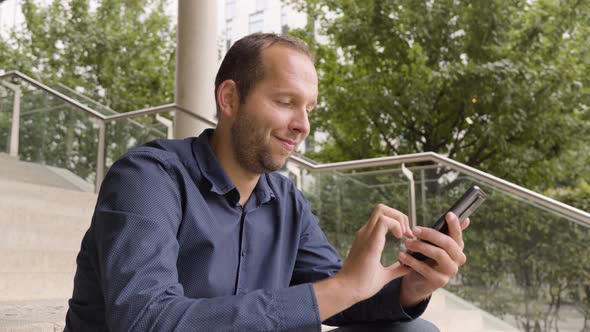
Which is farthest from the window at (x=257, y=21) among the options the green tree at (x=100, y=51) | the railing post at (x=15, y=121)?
the railing post at (x=15, y=121)

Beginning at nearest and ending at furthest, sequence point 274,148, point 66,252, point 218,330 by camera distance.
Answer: point 218,330
point 274,148
point 66,252

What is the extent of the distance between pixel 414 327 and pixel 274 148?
54 cm

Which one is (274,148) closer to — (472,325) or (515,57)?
(472,325)

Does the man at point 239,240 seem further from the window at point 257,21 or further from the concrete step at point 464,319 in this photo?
the window at point 257,21

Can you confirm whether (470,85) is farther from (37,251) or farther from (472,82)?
A: (37,251)

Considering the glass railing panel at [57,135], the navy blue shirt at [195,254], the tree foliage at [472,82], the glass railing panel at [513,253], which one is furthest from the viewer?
the tree foliage at [472,82]

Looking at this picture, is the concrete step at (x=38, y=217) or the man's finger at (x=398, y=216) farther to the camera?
the concrete step at (x=38, y=217)

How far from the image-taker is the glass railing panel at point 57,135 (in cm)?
668

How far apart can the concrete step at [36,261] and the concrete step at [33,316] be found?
0.42m

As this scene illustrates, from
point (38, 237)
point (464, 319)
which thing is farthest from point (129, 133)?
point (464, 319)

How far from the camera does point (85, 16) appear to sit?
A: 15.7m

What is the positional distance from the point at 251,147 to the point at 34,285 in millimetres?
2547

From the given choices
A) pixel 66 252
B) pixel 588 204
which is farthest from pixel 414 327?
pixel 588 204

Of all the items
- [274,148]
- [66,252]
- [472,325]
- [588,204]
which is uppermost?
[274,148]
